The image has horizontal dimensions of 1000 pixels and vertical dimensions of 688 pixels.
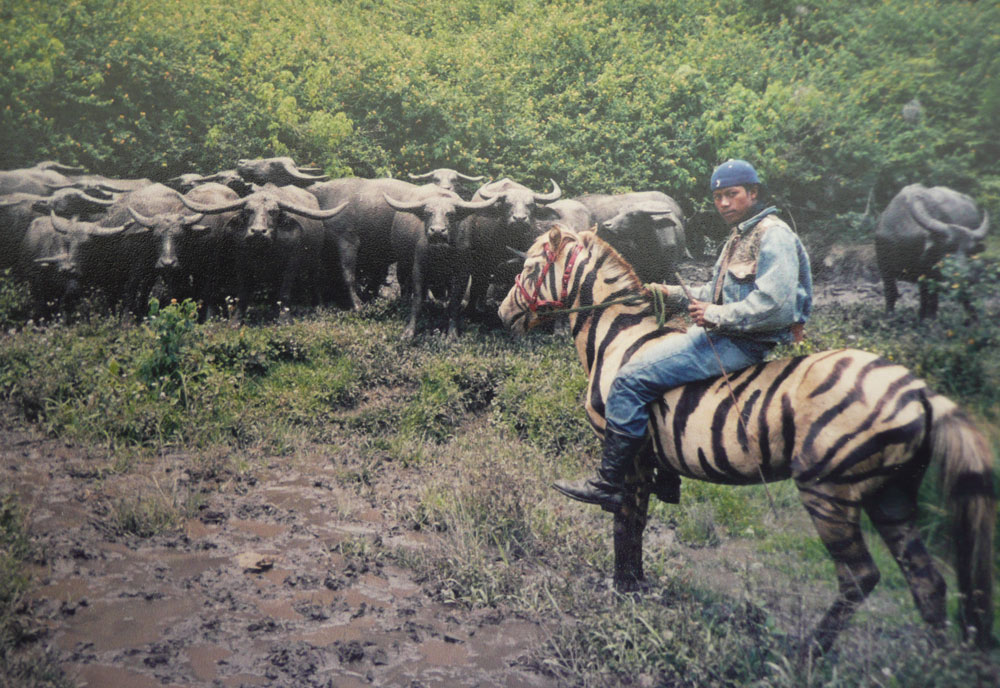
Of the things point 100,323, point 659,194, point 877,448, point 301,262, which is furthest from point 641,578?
point 301,262

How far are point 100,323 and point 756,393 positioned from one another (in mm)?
5485

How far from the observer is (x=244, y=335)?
6195mm

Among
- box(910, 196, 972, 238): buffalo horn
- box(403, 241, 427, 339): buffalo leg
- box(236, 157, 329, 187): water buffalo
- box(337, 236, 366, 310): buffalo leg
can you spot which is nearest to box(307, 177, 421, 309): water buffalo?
box(337, 236, 366, 310): buffalo leg

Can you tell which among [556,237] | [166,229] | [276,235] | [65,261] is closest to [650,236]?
[556,237]

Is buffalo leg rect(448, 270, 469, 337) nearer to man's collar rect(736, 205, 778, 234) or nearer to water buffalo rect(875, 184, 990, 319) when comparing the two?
water buffalo rect(875, 184, 990, 319)

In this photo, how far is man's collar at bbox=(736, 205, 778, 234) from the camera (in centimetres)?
302

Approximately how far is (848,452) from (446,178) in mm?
4591

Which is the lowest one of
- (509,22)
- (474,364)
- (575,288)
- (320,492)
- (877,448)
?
(320,492)

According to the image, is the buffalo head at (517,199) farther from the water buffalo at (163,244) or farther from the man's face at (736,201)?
the man's face at (736,201)

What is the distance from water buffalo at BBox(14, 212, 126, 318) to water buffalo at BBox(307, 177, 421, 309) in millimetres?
2139

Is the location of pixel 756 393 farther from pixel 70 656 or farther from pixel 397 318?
pixel 397 318

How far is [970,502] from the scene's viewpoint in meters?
2.42

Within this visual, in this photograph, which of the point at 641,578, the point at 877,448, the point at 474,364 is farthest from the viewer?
the point at 474,364

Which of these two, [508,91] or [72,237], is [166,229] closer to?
[72,237]
